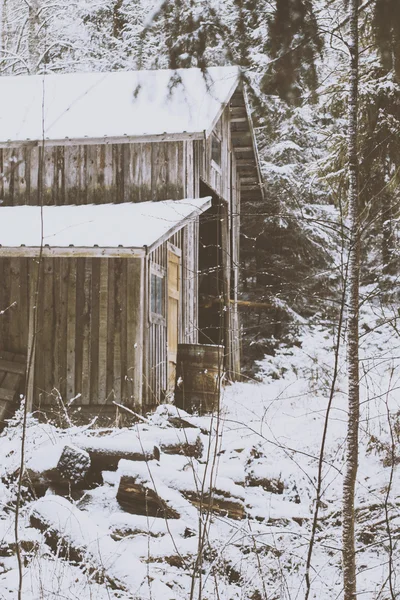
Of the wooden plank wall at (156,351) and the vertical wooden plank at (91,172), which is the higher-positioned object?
the vertical wooden plank at (91,172)

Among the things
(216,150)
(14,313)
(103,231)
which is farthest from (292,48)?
(216,150)

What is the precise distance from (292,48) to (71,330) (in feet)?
27.9

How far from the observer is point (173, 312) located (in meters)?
12.7

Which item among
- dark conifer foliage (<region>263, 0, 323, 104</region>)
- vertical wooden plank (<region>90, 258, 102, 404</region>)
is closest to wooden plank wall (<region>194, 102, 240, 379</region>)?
vertical wooden plank (<region>90, 258, 102, 404</region>)

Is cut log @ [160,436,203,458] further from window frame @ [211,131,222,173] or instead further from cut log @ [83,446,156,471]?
window frame @ [211,131,222,173]

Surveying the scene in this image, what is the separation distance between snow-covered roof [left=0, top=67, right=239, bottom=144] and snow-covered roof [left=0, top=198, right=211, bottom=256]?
126cm

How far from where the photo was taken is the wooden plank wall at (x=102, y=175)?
Result: 41.0 feet

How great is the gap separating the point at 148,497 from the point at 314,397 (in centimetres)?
660

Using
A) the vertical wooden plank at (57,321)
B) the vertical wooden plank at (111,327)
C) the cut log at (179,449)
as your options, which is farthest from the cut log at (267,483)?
the vertical wooden plank at (57,321)

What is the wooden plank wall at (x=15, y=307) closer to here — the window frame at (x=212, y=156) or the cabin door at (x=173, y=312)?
the cabin door at (x=173, y=312)

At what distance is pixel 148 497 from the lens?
20.4 feet

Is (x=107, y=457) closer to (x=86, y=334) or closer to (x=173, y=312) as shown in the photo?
(x=86, y=334)

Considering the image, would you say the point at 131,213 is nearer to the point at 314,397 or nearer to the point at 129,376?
the point at 129,376

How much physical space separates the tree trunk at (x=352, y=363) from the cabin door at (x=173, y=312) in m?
7.91
